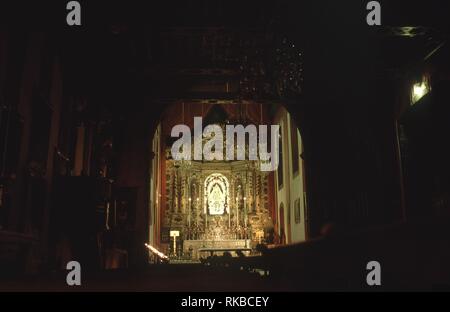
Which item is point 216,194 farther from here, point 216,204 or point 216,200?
point 216,204

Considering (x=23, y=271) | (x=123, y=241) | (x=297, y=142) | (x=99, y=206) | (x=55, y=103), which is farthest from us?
(x=297, y=142)

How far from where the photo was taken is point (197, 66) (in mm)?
10352

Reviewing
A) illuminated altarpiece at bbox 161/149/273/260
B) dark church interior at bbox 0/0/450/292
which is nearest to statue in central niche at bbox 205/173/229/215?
illuminated altarpiece at bbox 161/149/273/260

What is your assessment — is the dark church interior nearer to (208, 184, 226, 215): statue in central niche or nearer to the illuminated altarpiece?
the illuminated altarpiece

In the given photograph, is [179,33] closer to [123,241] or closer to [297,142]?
[123,241]

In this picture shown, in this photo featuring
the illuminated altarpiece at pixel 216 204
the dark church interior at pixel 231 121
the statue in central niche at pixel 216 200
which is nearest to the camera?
the dark church interior at pixel 231 121

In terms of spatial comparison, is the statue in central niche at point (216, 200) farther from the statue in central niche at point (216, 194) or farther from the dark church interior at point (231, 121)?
the dark church interior at point (231, 121)

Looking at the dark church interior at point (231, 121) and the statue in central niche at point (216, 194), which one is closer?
the dark church interior at point (231, 121)

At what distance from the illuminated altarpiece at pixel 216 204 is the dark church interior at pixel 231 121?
464 cm

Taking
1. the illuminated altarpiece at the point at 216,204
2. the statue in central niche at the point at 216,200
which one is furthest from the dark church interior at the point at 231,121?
the statue in central niche at the point at 216,200

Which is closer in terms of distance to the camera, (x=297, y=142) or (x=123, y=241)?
(x=123, y=241)

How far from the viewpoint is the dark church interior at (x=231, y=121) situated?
4109 millimetres

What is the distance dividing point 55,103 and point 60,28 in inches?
44.6
